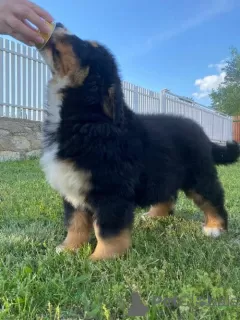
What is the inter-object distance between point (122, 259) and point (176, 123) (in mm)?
1421

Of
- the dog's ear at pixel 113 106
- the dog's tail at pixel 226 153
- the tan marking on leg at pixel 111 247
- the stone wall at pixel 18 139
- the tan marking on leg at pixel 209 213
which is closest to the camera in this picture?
the tan marking on leg at pixel 111 247

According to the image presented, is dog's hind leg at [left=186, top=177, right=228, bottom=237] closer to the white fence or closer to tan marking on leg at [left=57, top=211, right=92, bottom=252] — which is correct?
tan marking on leg at [left=57, top=211, right=92, bottom=252]

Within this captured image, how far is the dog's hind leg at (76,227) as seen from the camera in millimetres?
2461

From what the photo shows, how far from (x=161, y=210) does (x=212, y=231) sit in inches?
27.2

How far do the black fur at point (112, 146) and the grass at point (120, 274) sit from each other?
0.31 metres

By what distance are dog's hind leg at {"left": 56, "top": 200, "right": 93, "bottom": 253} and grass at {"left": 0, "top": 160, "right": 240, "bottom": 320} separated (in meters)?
0.13

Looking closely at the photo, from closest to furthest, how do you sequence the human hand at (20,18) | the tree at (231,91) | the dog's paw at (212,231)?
the human hand at (20,18) < the dog's paw at (212,231) < the tree at (231,91)

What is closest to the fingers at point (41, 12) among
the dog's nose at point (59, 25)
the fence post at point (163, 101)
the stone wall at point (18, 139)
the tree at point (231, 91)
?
the dog's nose at point (59, 25)

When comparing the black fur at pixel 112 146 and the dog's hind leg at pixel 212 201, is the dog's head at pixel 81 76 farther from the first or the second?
the dog's hind leg at pixel 212 201

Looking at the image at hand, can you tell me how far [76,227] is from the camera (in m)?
2.51

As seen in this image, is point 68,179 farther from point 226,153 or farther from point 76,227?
point 226,153

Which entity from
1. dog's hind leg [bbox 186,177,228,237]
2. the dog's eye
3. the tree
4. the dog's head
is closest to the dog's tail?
dog's hind leg [bbox 186,177,228,237]

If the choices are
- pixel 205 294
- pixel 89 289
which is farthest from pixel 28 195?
pixel 205 294

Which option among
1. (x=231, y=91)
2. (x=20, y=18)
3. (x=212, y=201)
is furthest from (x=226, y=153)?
(x=231, y=91)
